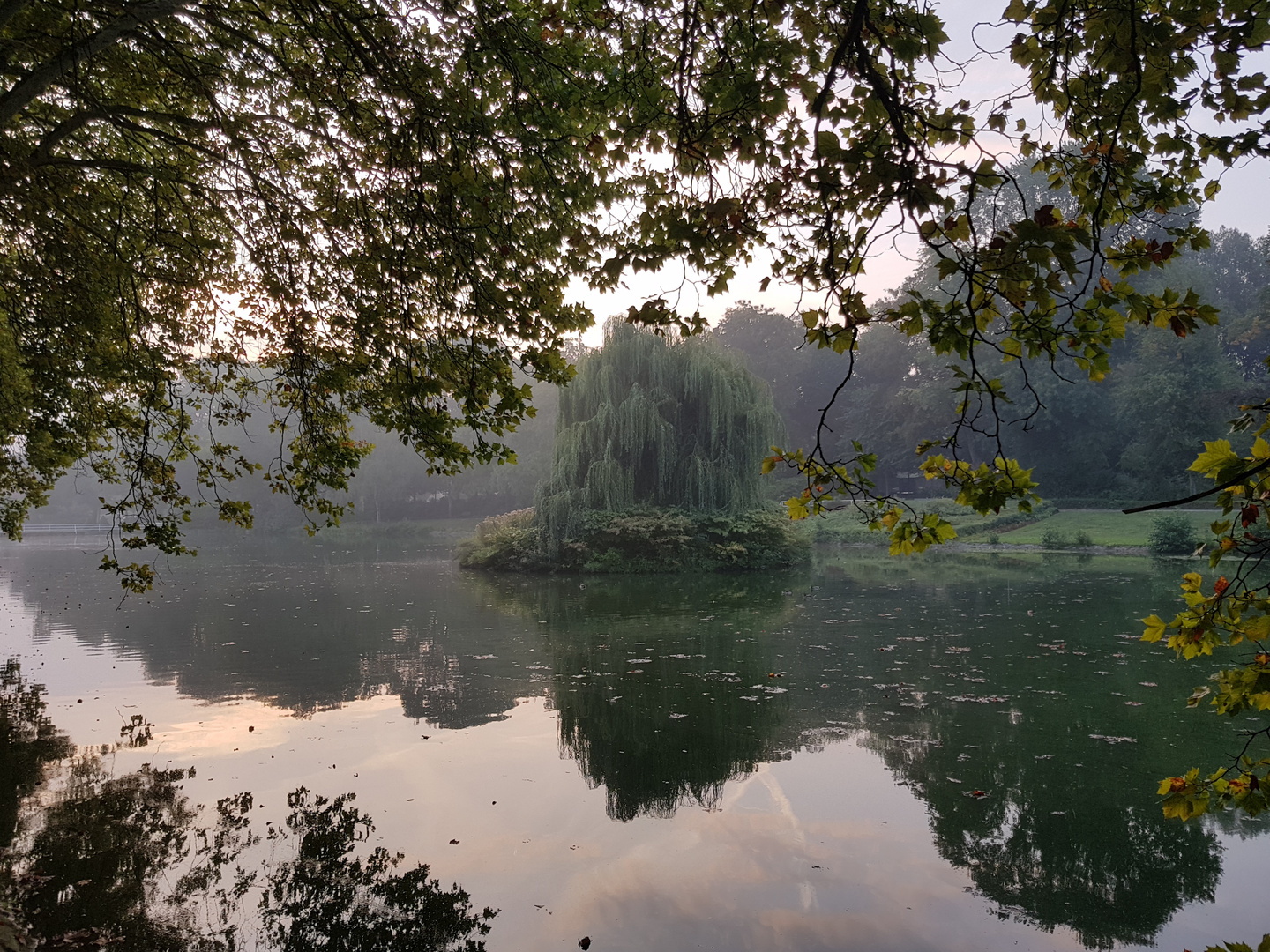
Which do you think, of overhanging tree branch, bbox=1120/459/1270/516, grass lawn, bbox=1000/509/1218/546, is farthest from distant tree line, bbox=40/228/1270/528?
overhanging tree branch, bbox=1120/459/1270/516

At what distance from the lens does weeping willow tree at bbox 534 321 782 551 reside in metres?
22.8

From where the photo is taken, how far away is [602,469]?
2262cm

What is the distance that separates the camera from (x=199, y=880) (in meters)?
4.46

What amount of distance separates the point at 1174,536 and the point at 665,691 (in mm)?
20701

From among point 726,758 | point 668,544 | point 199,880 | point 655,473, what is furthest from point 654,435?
point 199,880

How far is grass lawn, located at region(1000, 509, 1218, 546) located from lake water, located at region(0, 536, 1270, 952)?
47.1ft

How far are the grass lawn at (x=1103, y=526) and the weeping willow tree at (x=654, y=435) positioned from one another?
1168 centimetres

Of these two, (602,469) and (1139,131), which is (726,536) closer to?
(602,469)

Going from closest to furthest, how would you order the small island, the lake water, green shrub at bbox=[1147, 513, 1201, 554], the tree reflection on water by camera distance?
the tree reflection on water
the lake water
the small island
green shrub at bbox=[1147, 513, 1201, 554]

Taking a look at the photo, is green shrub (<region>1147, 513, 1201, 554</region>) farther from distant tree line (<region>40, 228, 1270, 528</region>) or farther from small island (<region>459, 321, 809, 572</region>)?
small island (<region>459, 321, 809, 572</region>)

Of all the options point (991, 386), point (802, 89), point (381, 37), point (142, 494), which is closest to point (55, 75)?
point (381, 37)

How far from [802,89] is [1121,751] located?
586 cm

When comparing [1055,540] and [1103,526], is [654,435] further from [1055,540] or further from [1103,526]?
[1103,526]

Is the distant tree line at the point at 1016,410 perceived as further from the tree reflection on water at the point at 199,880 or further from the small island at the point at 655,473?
the tree reflection on water at the point at 199,880
